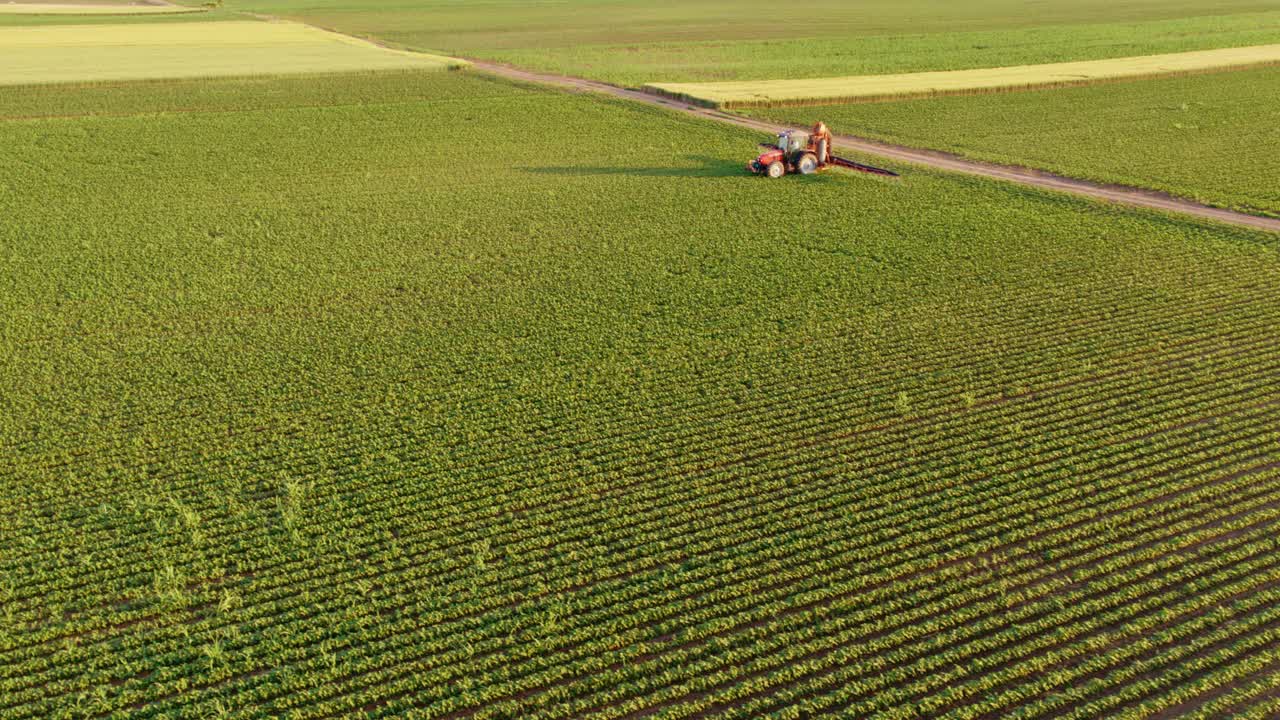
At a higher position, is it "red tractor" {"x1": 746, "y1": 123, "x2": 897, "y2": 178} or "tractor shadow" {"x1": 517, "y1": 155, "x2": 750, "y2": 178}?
"red tractor" {"x1": 746, "y1": 123, "x2": 897, "y2": 178}

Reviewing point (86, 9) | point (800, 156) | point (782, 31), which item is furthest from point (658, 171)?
point (86, 9)

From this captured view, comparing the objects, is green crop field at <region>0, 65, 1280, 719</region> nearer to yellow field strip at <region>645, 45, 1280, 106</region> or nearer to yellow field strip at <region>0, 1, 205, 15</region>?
yellow field strip at <region>645, 45, 1280, 106</region>

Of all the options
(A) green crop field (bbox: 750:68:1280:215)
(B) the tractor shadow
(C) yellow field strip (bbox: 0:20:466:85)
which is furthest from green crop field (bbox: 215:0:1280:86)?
(B) the tractor shadow

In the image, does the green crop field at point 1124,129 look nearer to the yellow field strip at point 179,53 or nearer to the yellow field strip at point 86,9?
the yellow field strip at point 179,53

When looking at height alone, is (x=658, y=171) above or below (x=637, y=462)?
above

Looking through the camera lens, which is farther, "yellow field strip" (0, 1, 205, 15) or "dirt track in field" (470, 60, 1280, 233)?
"yellow field strip" (0, 1, 205, 15)

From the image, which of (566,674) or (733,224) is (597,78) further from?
(566,674)

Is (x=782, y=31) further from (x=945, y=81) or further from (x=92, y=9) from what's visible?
(x=92, y=9)
